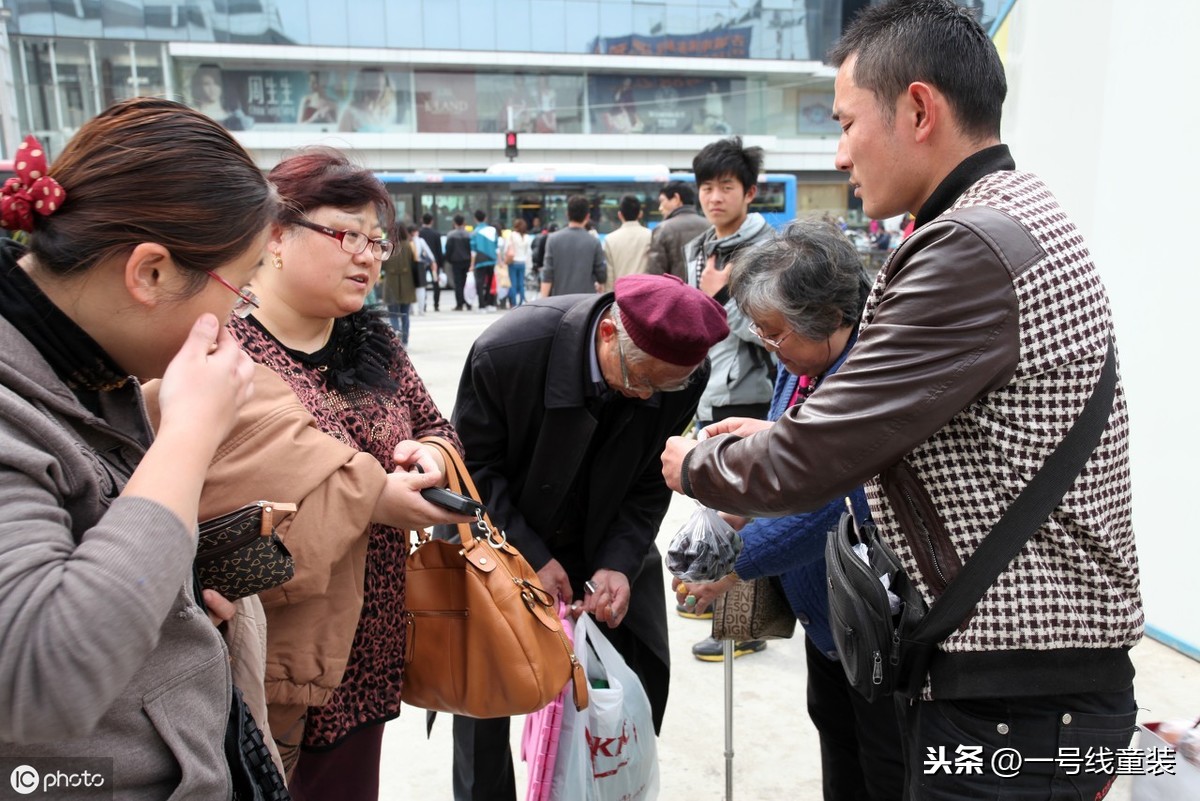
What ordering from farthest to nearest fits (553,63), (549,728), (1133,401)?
1. (553,63)
2. (1133,401)
3. (549,728)

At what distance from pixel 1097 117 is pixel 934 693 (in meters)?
3.47

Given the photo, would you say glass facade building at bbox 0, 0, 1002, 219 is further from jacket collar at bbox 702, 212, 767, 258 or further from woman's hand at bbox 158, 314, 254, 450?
woman's hand at bbox 158, 314, 254, 450

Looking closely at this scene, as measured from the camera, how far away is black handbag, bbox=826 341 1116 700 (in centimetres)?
133

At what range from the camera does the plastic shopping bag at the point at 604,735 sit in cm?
224

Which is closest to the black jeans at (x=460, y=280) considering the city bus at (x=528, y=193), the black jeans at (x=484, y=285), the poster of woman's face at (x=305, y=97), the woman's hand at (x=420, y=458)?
the black jeans at (x=484, y=285)

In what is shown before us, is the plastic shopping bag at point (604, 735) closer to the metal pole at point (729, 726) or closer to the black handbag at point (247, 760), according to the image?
the metal pole at point (729, 726)

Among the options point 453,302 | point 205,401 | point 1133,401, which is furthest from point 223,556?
point 453,302

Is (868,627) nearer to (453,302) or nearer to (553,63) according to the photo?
(453,302)

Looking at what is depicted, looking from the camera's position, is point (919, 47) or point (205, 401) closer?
point (205, 401)

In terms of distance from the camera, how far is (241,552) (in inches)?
52.6

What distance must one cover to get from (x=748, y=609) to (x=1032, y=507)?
1.31 metres

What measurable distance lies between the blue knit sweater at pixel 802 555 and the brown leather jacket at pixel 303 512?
0.99 m

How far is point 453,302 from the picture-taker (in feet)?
66.7

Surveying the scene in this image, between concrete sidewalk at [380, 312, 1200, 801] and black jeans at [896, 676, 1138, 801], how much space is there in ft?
5.16
